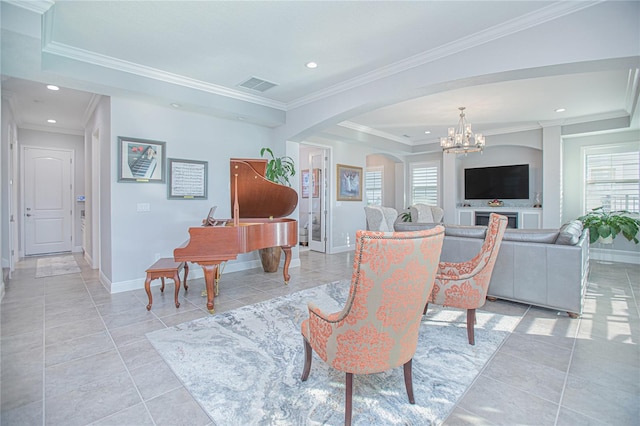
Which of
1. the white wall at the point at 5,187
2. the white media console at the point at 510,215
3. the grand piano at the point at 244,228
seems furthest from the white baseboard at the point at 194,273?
the white media console at the point at 510,215

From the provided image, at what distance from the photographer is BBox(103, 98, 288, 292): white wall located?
12.8ft

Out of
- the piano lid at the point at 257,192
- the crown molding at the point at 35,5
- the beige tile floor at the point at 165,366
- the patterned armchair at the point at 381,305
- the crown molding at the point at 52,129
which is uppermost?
the crown molding at the point at 52,129

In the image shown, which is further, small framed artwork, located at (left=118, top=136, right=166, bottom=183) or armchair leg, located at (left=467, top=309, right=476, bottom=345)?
small framed artwork, located at (left=118, top=136, right=166, bottom=183)

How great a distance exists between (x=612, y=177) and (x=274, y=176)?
21.2 ft

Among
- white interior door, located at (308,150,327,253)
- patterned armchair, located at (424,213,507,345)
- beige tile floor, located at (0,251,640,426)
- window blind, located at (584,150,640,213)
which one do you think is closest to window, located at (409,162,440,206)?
white interior door, located at (308,150,327,253)

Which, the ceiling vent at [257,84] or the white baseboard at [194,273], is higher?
the ceiling vent at [257,84]

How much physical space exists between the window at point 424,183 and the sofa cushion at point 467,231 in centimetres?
449

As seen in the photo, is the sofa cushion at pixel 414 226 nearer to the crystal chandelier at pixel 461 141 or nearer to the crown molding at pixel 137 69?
the crystal chandelier at pixel 461 141

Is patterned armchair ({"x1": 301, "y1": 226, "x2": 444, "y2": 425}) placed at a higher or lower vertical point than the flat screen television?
lower

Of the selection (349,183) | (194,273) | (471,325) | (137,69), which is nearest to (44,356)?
(194,273)

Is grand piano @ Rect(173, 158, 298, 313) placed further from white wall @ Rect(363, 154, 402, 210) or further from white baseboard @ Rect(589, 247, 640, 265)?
white baseboard @ Rect(589, 247, 640, 265)

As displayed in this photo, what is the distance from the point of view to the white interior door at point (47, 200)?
6.32 meters

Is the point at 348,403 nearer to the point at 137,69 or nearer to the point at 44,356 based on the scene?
the point at 44,356

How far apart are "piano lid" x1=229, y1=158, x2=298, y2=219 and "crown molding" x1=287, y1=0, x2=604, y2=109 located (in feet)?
5.17
